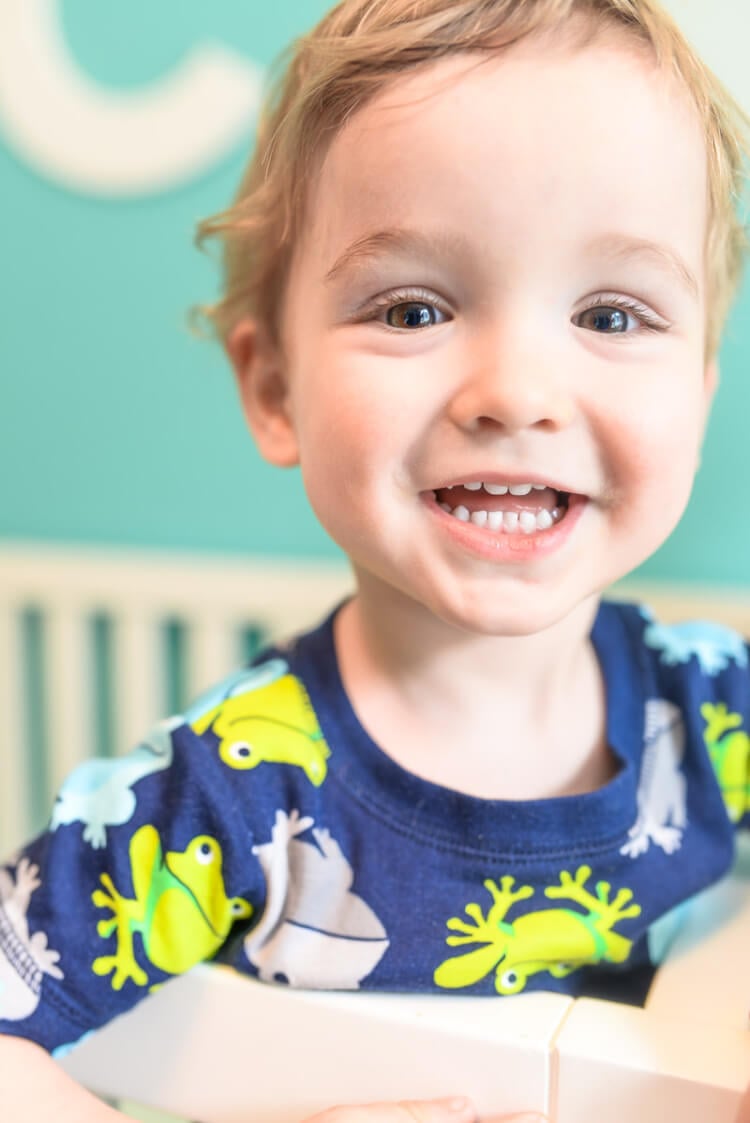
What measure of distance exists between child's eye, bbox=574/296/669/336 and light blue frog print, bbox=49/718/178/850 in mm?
281

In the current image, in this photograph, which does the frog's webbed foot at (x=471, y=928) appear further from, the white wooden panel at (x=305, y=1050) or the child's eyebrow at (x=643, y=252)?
the child's eyebrow at (x=643, y=252)

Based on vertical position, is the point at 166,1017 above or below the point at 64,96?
below

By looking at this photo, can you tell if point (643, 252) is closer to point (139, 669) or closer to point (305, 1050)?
point (305, 1050)

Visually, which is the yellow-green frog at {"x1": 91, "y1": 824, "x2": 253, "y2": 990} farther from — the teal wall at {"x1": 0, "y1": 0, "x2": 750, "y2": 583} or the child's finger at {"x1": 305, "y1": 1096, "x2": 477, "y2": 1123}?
the teal wall at {"x1": 0, "y1": 0, "x2": 750, "y2": 583}

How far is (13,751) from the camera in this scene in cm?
113

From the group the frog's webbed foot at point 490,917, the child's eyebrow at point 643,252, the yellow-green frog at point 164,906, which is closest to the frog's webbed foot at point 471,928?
the frog's webbed foot at point 490,917

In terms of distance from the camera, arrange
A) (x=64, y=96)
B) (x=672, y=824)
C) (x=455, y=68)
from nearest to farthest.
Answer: (x=455, y=68)
(x=672, y=824)
(x=64, y=96)

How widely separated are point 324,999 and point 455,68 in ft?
1.36

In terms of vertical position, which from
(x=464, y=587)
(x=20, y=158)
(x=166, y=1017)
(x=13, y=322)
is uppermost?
(x=20, y=158)

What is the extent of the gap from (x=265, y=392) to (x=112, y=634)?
1.83 feet

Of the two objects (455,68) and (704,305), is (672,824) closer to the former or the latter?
(704,305)

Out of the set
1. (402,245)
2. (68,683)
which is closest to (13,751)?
(68,683)

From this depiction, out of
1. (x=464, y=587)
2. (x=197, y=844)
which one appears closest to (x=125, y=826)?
(x=197, y=844)

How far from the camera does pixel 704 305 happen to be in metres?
0.55
